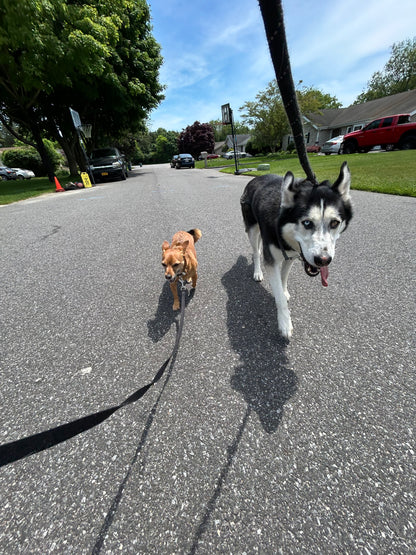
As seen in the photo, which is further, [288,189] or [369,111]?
[369,111]

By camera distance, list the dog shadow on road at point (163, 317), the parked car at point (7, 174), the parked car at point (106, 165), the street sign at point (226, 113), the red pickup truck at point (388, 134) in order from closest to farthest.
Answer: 1. the dog shadow on road at point (163, 317)
2. the street sign at point (226, 113)
3. the parked car at point (106, 165)
4. the red pickup truck at point (388, 134)
5. the parked car at point (7, 174)

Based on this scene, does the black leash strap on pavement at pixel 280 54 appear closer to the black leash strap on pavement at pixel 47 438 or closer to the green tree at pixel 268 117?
the black leash strap on pavement at pixel 47 438

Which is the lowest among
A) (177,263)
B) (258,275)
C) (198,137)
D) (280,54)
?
(258,275)

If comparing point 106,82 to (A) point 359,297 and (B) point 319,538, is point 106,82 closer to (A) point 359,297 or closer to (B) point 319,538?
(A) point 359,297

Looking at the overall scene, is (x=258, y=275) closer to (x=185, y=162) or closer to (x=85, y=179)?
(x=85, y=179)

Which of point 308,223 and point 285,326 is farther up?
point 308,223

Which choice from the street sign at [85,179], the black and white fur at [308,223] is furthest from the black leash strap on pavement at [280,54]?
the street sign at [85,179]

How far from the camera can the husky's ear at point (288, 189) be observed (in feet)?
5.95

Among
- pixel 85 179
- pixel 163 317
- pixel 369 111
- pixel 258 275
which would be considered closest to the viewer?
pixel 163 317

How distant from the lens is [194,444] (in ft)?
4.67

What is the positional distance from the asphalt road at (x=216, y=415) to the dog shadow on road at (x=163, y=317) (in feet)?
0.07

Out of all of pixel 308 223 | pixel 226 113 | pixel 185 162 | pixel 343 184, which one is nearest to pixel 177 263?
pixel 308 223

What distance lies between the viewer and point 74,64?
13.5 metres

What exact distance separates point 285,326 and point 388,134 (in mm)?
23416
